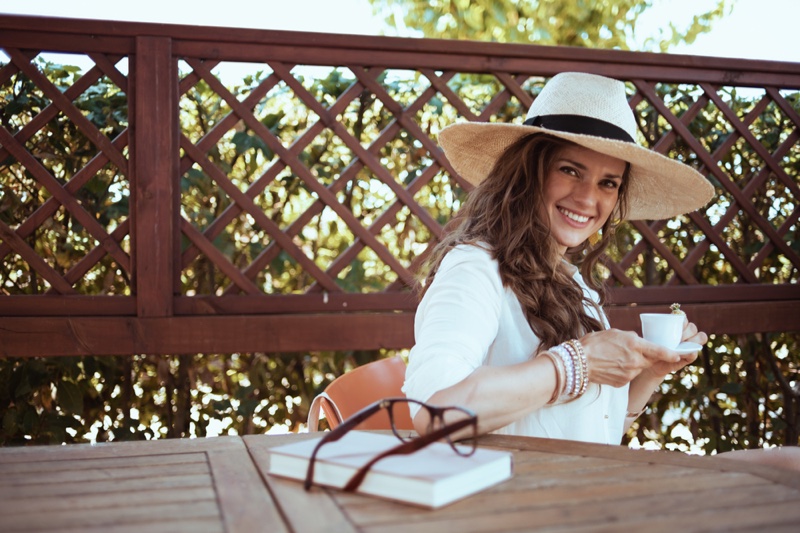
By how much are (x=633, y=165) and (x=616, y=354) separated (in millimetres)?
644

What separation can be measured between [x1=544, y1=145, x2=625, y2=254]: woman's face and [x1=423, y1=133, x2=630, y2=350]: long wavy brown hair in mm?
19

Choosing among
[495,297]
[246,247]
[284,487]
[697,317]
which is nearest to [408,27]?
[246,247]

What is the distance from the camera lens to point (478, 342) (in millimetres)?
1464

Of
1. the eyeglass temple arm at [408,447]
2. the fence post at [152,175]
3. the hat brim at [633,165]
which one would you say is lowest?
the eyeglass temple arm at [408,447]

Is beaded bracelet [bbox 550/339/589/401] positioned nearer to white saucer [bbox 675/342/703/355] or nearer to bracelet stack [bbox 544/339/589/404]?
bracelet stack [bbox 544/339/589/404]

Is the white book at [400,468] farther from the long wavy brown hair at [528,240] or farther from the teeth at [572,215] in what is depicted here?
the teeth at [572,215]

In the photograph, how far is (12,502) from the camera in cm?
102

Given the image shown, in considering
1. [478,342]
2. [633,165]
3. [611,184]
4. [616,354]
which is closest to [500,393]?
[478,342]

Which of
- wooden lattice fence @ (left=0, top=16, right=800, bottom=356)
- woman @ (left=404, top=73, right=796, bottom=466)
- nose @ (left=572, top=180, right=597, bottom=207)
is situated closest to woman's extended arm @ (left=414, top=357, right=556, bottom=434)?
woman @ (left=404, top=73, right=796, bottom=466)

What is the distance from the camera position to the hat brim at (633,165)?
5.77ft

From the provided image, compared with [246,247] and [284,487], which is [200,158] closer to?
[246,247]

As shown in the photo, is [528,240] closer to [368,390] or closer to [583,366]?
[583,366]

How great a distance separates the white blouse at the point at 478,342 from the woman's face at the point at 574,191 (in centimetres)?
24

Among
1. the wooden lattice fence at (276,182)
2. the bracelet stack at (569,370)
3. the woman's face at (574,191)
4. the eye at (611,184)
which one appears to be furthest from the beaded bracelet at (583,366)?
the wooden lattice fence at (276,182)
